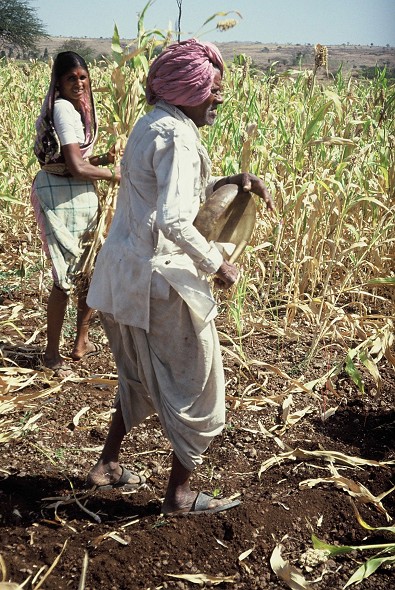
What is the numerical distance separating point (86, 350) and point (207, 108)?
1.73 metres

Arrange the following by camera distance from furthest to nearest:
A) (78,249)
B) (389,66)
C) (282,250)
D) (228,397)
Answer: (389,66), (282,250), (78,249), (228,397)

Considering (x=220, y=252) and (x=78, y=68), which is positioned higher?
(x=78, y=68)

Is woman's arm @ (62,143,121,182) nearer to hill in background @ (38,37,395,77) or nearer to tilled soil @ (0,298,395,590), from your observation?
tilled soil @ (0,298,395,590)

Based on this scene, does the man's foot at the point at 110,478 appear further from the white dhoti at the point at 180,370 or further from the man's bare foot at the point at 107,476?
the white dhoti at the point at 180,370

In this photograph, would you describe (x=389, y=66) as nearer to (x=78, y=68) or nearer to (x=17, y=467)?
(x=78, y=68)

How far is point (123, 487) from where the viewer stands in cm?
261

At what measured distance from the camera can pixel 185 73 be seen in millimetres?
2123

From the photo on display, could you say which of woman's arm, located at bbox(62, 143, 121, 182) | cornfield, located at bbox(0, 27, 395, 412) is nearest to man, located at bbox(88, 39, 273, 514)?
cornfield, located at bbox(0, 27, 395, 412)

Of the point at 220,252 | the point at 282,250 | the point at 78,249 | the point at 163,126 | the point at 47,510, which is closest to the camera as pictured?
the point at 163,126

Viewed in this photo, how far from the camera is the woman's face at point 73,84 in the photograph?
3.30 metres

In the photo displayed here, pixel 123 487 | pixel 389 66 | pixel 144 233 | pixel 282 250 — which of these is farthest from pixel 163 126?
pixel 389 66

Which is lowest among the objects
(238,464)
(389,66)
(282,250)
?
(238,464)

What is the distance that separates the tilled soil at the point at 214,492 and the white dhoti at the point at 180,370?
0.93ft

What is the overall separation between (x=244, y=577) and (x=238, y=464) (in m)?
0.64
